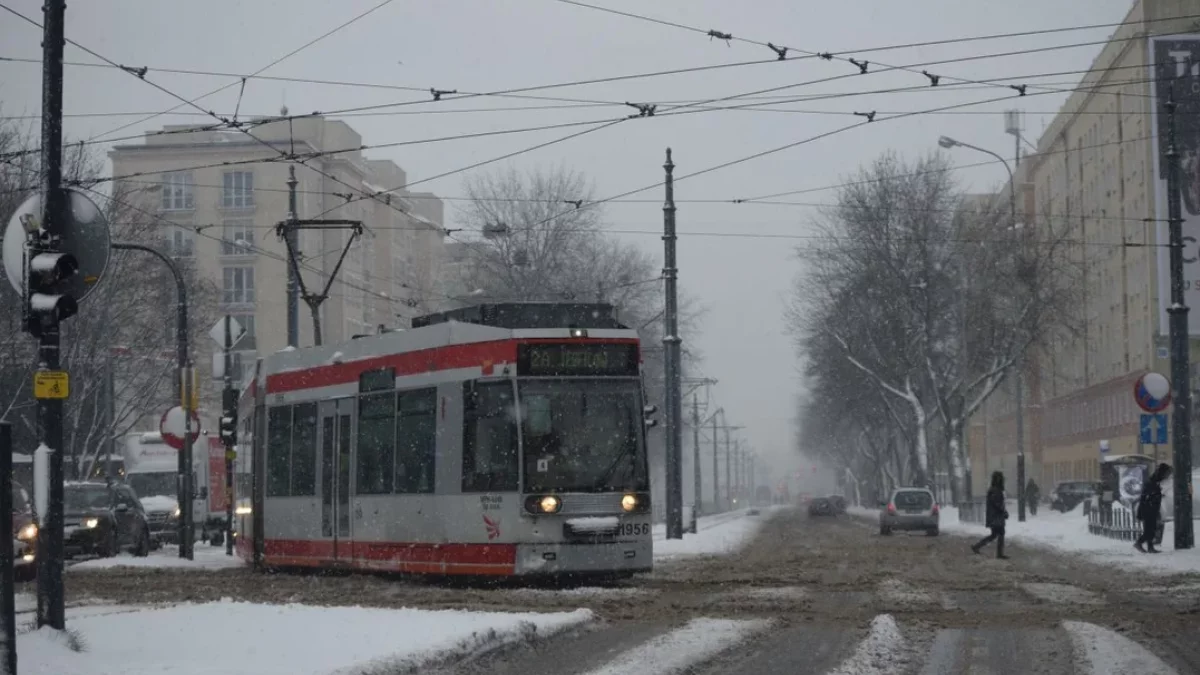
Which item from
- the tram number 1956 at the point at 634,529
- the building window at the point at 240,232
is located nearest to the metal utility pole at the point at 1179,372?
the tram number 1956 at the point at 634,529

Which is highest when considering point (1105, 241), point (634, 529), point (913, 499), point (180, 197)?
point (180, 197)

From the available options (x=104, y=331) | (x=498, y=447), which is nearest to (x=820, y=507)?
(x=104, y=331)

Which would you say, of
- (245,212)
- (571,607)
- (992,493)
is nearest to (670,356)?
(992,493)

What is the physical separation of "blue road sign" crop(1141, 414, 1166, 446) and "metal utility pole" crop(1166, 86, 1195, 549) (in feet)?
1.22

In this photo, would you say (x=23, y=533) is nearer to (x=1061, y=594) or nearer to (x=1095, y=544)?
(x=1061, y=594)

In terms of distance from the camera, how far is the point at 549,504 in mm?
19094

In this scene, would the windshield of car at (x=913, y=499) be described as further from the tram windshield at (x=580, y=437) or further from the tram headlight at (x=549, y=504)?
the tram headlight at (x=549, y=504)

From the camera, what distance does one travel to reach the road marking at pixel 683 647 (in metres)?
11.0

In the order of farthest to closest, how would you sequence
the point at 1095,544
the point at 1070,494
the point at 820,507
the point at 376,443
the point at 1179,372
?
the point at 820,507 < the point at 1070,494 < the point at 1095,544 < the point at 1179,372 < the point at 376,443

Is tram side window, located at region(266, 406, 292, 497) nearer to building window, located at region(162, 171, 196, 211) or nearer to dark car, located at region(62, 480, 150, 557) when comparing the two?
dark car, located at region(62, 480, 150, 557)

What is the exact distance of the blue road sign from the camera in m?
29.7

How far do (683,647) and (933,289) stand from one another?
163ft

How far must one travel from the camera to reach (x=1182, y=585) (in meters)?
20.2

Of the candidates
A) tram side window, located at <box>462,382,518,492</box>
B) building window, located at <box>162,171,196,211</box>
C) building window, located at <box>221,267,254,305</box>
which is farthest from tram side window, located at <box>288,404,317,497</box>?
building window, located at <box>221,267,254,305</box>
